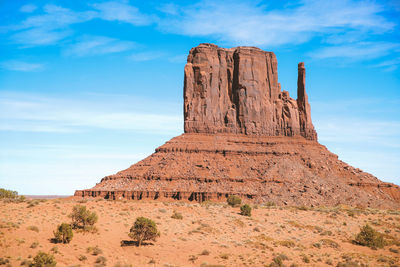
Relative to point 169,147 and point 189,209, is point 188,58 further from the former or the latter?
point 189,209

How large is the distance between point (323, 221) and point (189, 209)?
612 inches

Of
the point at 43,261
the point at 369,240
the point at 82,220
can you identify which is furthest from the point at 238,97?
the point at 43,261

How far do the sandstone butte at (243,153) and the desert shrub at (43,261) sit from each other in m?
47.4

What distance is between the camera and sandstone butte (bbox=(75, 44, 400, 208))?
3063 inches

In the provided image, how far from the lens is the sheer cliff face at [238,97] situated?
321 feet

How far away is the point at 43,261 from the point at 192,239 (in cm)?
1343

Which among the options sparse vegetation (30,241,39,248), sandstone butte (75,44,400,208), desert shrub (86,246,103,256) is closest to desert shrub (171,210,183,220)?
desert shrub (86,246,103,256)

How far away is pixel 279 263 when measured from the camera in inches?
1242

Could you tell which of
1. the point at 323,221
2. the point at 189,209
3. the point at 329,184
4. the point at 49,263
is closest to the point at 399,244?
the point at 323,221

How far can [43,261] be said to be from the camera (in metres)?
26.3

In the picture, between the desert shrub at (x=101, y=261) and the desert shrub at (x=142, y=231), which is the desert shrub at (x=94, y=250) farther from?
the desert shrub at (x=142, y=231)

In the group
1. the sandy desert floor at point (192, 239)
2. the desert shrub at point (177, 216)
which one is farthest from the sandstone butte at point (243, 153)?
the desert shrub at point (177, 216)

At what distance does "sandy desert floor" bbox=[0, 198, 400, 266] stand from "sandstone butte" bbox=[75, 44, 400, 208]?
1051 inches

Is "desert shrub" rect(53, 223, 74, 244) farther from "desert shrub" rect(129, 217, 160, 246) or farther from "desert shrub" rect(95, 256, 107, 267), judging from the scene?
"desert shrub" rect(129, 217, 160, 246)
